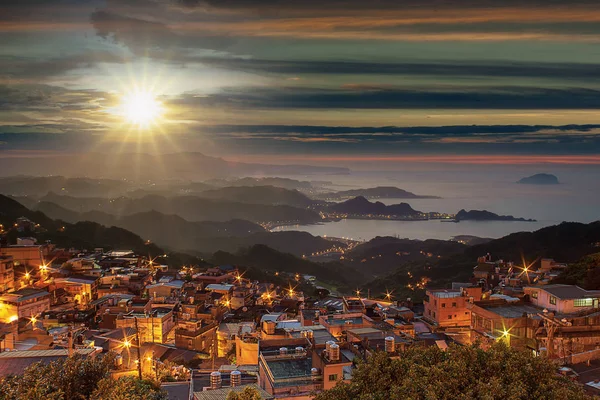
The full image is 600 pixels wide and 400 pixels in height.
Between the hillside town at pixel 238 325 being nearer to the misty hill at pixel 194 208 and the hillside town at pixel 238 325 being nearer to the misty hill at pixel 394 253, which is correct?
the misty hill at pixel 394 253

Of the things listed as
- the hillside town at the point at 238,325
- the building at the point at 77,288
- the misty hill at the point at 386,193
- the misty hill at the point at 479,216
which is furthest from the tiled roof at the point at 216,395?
the misty hill at the point at 386,193

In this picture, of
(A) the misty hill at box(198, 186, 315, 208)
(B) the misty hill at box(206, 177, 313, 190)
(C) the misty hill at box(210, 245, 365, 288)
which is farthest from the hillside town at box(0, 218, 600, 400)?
(B) the misty hill at box(206, 177, 313, 190)

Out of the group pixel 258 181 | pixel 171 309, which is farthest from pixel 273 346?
pixel 258 181

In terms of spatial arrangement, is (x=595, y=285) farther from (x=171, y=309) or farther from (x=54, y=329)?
(x=54, y=329)

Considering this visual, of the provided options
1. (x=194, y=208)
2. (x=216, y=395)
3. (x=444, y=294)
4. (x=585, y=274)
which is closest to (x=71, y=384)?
(x=216, y=395)

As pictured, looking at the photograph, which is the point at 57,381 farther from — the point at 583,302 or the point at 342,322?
the point at 583,302

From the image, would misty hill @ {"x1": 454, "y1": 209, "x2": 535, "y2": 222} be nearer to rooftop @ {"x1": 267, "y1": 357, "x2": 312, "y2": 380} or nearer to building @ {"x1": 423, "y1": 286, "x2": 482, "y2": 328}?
building @ {"x1": 423, "y1": 286, "x2": 482, "y2": 328}
